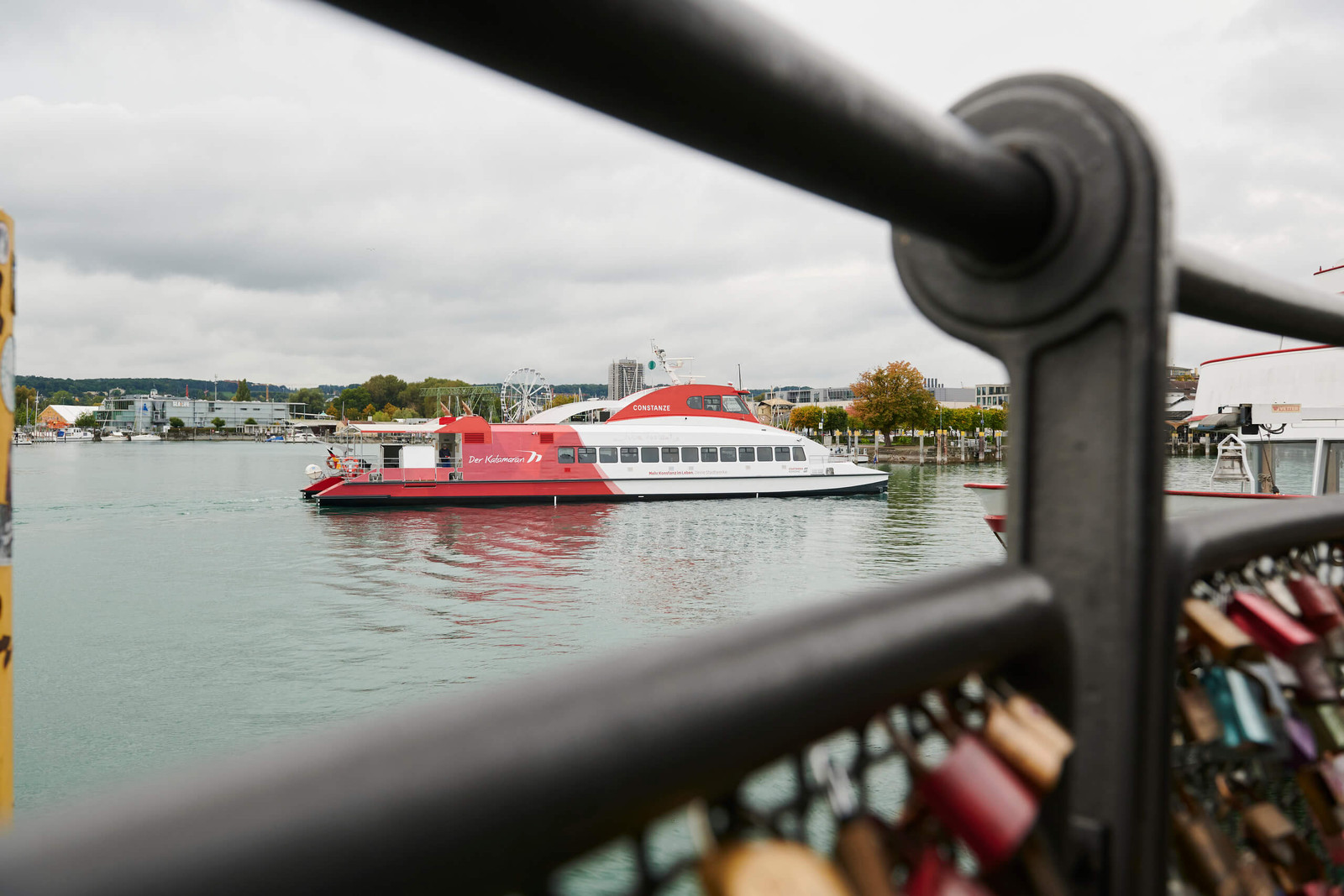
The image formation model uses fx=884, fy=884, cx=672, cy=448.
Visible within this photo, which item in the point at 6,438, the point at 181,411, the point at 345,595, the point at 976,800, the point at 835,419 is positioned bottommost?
the point at 345,595

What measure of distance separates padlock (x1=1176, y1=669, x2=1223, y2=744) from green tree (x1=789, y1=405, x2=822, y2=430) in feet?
256

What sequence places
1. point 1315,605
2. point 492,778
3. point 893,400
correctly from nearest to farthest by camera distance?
point 492,778
point 1315,605
point 893,400

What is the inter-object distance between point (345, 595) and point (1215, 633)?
45.7 feet

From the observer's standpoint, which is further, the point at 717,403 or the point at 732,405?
the point at 732,405

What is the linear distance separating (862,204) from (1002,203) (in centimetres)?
14

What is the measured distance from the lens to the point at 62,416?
400 feet

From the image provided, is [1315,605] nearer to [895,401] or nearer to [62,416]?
[895,401]

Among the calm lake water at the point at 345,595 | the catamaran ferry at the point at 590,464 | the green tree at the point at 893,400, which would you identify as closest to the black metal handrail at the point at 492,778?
the calm lake water at the point at 345,595

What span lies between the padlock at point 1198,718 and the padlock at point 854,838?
55 cm

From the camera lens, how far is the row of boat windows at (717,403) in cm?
3005

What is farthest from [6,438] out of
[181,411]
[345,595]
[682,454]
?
[181,411]

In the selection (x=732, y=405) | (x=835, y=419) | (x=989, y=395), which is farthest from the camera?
(x=989, y=395)

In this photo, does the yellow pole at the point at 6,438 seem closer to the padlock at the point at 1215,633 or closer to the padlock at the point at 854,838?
the padlock at the point at 854,838

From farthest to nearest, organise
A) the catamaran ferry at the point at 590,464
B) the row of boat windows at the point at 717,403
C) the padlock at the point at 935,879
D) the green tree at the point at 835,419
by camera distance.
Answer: the green tree at the point at 835,419, the row of boat windows at the point at 717,403, the catamaran ferry at the point at 590,464, the padlock at the point at 935,879
